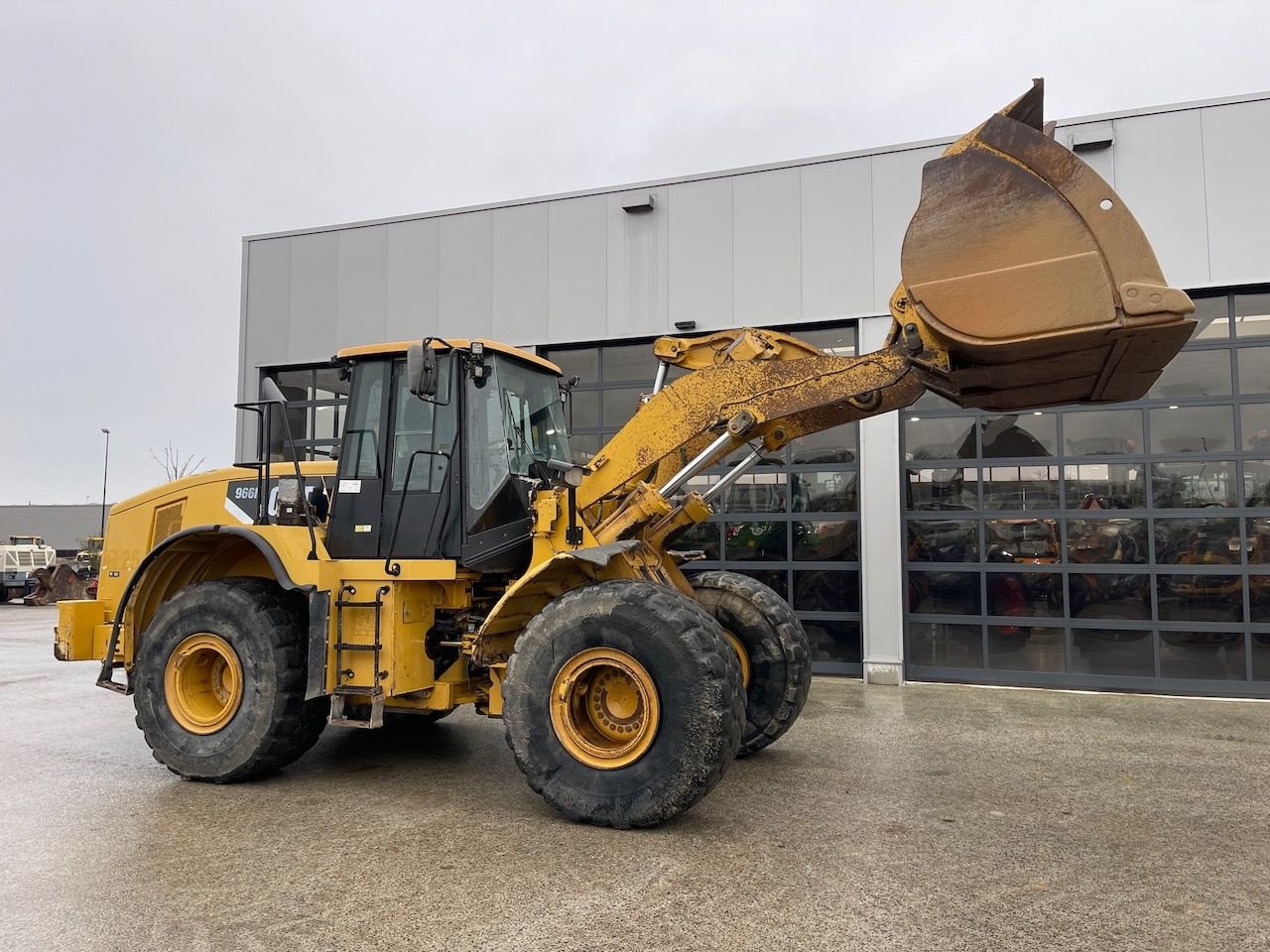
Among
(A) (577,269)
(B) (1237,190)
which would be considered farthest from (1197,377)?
(A) (577,269)

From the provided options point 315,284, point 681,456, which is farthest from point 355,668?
point 315,284

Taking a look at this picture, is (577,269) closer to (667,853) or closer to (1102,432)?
(1102,432)

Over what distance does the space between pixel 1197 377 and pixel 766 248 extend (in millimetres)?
4841

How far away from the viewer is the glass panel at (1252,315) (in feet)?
30.7

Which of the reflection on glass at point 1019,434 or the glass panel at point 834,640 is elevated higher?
the reflection on glass at point 1019,434

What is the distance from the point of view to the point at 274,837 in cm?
459

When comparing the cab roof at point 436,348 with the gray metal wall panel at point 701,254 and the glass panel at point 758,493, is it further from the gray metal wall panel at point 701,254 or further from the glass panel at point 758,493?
the glass panel at point 758,493

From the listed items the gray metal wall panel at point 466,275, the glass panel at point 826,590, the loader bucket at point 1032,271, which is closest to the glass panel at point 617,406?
the gray metal wall panel at point 466,275

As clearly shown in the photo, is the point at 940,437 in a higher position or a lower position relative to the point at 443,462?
higher

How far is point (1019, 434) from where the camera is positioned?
9.96 meters

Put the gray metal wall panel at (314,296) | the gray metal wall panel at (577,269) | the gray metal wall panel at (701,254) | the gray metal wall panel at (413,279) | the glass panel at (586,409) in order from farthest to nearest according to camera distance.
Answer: the gray metal wall panel at (314,296) < the gray metal wall panel at (413,279) < the glass panel at (586,409) < the gray metal wall panel at (577,269) < the gray metal wall panel at (701,254)

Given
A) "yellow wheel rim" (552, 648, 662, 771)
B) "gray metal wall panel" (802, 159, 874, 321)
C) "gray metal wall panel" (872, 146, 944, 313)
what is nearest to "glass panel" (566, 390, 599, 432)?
"gray metal wall panel" (802, 159, 874, 321)

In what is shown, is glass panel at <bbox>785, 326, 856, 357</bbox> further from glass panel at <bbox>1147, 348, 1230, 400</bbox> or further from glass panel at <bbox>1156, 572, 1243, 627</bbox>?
glass panel at <bbox>1156, 572, 1243, 627</bbox>

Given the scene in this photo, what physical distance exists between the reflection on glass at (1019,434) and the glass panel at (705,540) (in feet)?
10.7
